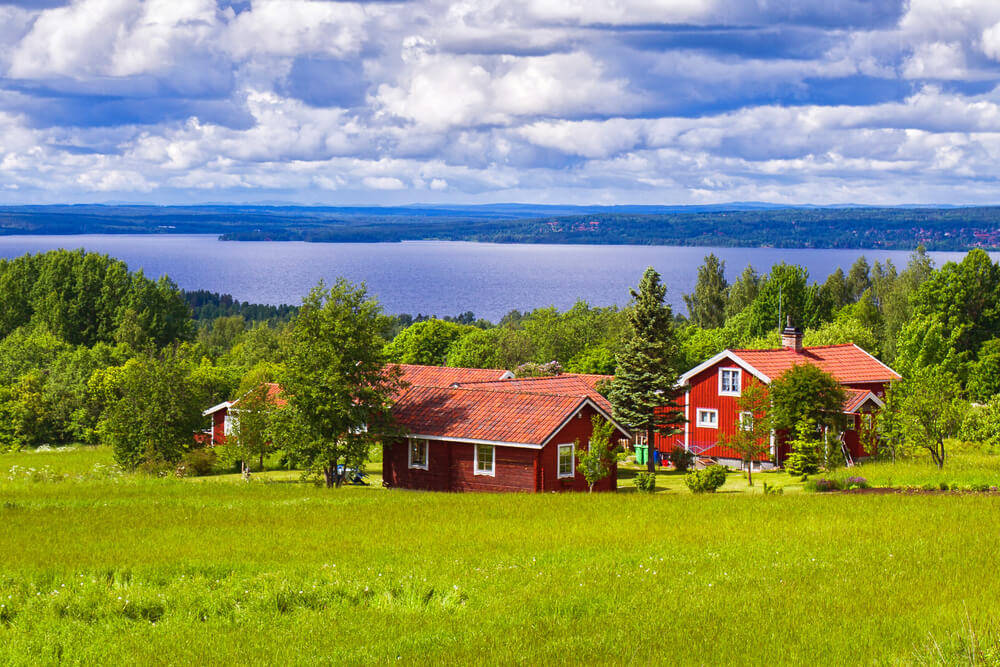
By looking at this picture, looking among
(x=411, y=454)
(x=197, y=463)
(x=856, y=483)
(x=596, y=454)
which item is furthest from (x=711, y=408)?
(x=197, y=463)

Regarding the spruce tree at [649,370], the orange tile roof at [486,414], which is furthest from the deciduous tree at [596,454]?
the spruce tree at [649,370]

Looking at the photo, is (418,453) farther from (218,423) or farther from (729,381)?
(218,423)

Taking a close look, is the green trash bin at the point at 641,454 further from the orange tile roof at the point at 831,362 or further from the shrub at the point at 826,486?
the shrub at the point at 826,486

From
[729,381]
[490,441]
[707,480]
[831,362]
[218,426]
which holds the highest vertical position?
[831,362]

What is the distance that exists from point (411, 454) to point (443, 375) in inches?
673

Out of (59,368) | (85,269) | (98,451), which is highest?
(85,269)

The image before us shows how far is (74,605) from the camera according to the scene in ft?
44.4

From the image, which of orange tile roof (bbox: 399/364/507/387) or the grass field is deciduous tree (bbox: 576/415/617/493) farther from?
orange tile roof (bbox: 399/364/507/387)

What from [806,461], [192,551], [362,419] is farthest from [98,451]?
[192,551]

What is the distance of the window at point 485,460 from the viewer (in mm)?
36781

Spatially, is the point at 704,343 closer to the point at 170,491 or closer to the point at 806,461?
the point at 806,461

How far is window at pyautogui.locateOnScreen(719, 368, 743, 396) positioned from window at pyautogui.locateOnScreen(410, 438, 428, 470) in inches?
715

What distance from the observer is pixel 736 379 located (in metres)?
49.8

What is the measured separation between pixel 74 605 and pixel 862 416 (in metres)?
39.1
